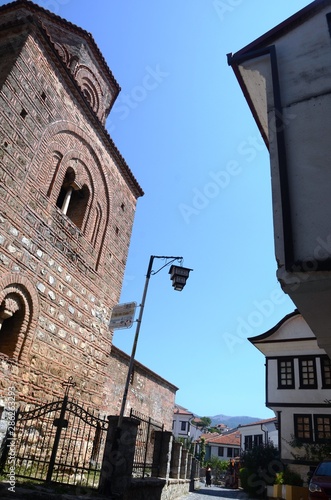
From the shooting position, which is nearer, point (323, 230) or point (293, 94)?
point (323, 230)

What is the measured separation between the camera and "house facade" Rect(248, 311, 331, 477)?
49.3 feet

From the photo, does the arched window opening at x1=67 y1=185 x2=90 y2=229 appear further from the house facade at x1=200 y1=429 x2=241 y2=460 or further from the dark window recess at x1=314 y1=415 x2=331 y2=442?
the house facade at x1=200 y1=429 x2=241 y2=460

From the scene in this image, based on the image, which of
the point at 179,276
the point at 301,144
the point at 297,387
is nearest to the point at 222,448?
the point at 297,387

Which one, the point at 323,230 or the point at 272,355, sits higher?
the point at 272,355

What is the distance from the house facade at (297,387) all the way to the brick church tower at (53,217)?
990cm

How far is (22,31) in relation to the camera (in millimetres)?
8555

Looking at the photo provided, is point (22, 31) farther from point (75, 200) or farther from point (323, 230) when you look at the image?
point (323, 230)

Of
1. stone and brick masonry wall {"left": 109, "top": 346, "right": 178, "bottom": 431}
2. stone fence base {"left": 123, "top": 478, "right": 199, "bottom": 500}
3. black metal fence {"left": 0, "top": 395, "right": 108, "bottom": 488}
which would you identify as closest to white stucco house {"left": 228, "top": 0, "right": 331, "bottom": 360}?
black metal fence {"left": 0, "top": 395, "right": 108, "bottom": 488}

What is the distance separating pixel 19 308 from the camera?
7.68 metres

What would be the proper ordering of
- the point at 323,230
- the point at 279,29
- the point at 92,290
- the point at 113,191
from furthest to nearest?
the point at 113,191, the point at 92,290, the point at 279,29, the point at 323,230

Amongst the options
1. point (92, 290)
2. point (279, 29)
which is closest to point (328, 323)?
point (279, 29)

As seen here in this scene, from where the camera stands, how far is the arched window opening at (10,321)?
7366mm

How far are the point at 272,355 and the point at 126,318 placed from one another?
39.3 ft

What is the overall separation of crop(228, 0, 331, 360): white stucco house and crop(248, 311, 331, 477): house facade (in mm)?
12037
